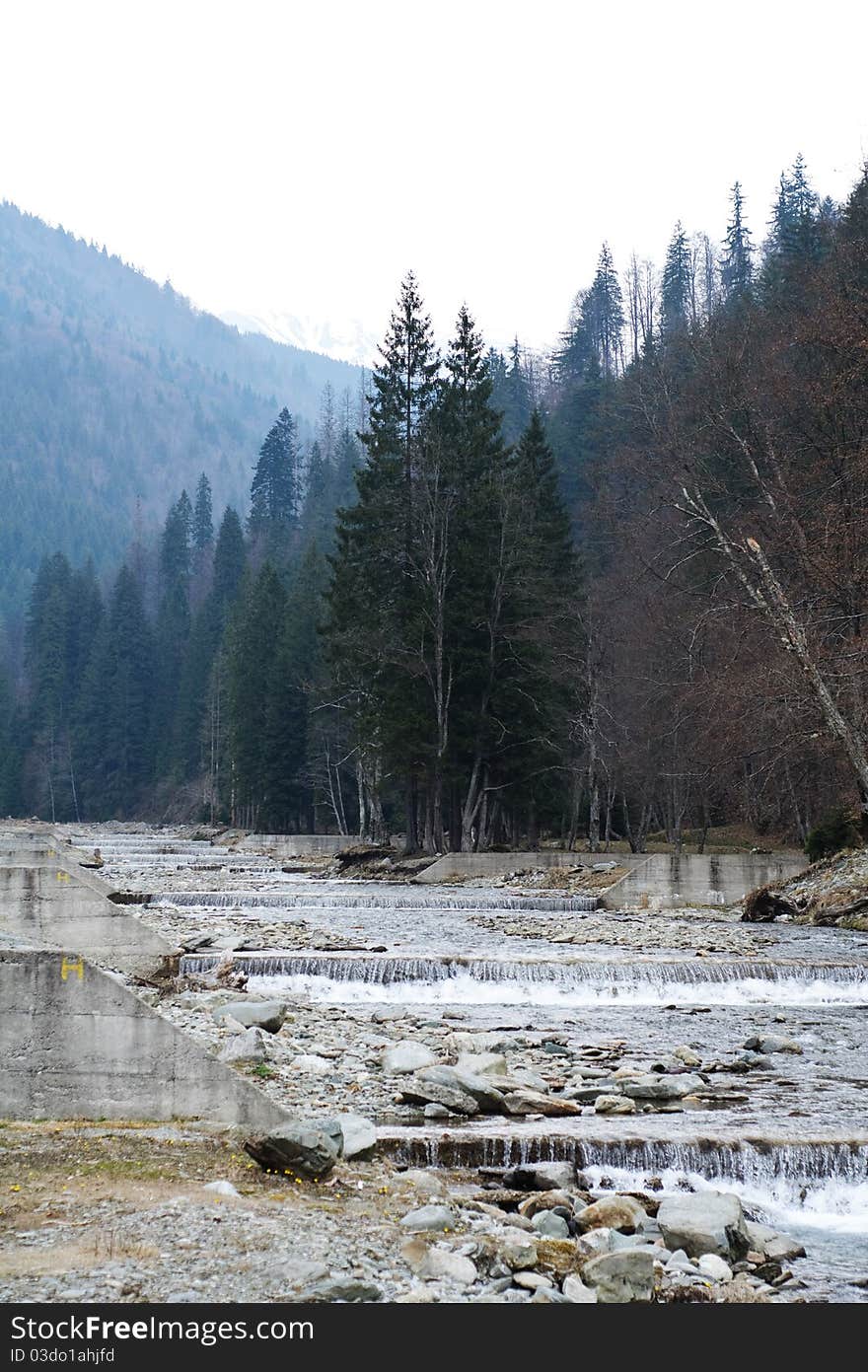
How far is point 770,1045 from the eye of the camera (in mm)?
13383

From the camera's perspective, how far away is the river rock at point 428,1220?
6996 millimetres

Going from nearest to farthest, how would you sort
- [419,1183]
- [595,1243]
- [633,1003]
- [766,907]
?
[595,1243], [419,1183], [633,1003], [766,907]

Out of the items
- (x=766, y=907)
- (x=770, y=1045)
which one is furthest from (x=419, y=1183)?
(x=766, y=907)

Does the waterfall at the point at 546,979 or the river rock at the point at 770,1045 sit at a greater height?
the waterfall at the point at 546,979

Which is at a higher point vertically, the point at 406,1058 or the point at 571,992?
the point at 406,1058

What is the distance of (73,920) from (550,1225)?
10.8 metres

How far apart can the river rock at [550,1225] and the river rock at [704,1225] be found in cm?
60

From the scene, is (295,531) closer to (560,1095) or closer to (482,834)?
(482,834)

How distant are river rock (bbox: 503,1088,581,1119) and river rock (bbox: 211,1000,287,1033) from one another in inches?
141

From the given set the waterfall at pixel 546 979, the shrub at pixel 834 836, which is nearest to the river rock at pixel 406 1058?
the waterfall at pixel 546 979

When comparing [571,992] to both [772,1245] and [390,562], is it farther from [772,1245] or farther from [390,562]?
[390,562]

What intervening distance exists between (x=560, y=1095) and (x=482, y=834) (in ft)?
117

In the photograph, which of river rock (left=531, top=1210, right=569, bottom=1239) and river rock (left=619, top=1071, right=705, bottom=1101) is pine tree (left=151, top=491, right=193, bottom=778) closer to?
river rock (left=619, top=1071, right=705, bottom=1101)

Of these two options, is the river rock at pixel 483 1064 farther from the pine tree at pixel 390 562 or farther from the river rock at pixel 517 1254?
the pine tree at pixel 390 562
